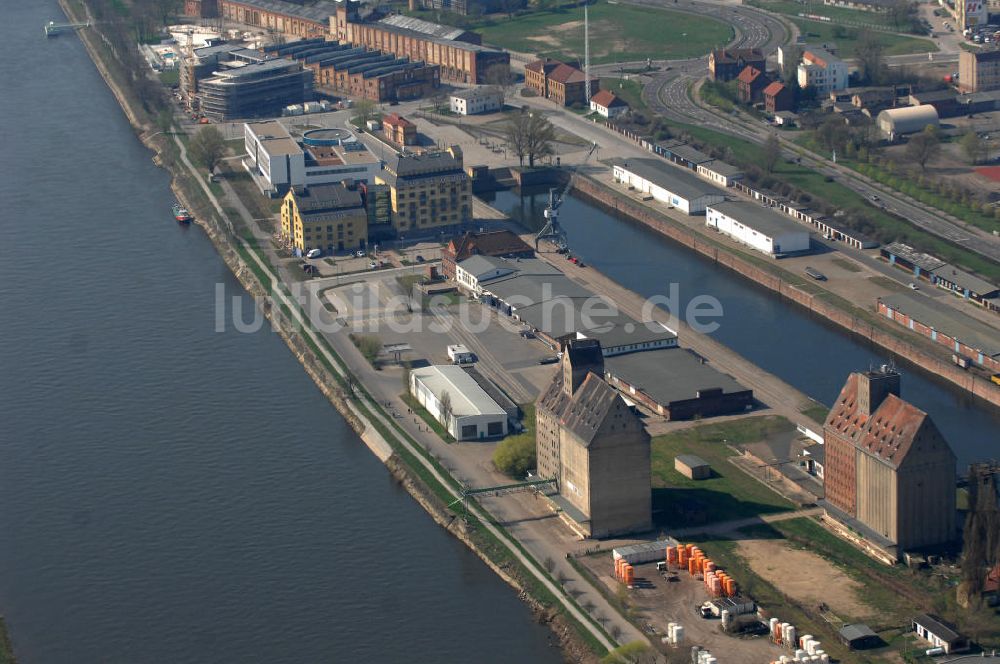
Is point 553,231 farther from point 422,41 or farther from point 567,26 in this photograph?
point 567,26

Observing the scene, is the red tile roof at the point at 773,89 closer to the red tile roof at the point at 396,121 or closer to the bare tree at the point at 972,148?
the bare tree at the point at 972,148

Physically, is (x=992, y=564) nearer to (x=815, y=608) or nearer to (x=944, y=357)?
(x=815, y=608)

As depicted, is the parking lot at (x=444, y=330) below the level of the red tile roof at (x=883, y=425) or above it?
below

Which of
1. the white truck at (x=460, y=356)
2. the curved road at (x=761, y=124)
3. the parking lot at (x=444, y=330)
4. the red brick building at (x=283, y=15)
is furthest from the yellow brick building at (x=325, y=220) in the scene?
the red brick building at (x=283, y=15)

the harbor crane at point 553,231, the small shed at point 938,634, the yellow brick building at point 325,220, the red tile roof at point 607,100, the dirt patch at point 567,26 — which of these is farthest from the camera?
the dirt patch at point 567,26

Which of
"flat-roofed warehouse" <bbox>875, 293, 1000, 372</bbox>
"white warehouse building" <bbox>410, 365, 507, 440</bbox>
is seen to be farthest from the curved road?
"white warehouse building" <bbox>410, 365, 507, 440</bbox>

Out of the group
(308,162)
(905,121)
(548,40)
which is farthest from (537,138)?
(548,40)

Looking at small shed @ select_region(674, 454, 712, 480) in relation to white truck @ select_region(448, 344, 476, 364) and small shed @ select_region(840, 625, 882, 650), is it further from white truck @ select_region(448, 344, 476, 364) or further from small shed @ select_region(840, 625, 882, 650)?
white truck @ select_region(448, 344, 476, 364)

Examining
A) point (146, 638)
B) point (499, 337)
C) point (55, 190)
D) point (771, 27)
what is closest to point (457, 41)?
point (771, 27)
